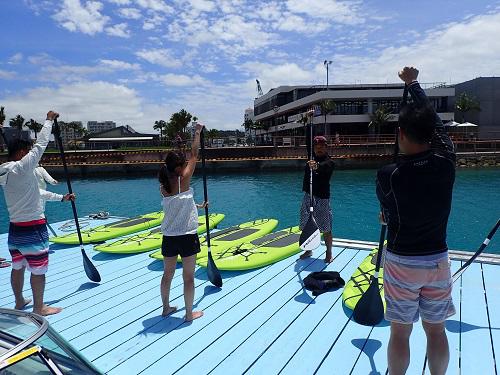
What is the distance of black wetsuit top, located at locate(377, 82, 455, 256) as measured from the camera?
7.60ft

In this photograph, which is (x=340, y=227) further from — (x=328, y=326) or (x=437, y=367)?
(x=437, y=367)

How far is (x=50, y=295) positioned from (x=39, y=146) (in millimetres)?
2387

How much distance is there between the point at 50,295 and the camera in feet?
17.4

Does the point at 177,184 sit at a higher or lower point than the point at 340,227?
higher

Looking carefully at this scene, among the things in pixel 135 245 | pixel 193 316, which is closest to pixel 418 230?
pixel 193 316

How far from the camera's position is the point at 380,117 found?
54.9m

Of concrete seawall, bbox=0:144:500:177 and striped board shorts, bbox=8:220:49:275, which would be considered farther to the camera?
concrete seawall, bbox=0:144:500:177

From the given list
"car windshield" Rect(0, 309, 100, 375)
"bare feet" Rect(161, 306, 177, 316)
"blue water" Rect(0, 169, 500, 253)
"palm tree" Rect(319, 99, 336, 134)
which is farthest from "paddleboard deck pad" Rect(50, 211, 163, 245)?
"palm tree" Rect(319, 99, 336, 134)

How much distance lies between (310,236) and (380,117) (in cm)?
5338

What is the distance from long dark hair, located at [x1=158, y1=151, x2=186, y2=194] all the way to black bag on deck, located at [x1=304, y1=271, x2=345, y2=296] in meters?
2.32

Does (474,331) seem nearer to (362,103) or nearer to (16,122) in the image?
(362,103)

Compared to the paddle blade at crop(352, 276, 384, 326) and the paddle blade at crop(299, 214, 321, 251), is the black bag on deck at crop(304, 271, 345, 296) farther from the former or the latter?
the paddle blade at crop(352, 276, 384, 326)

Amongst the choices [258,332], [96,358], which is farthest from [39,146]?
[258,332]

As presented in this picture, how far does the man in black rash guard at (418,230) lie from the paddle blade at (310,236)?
314 cm
